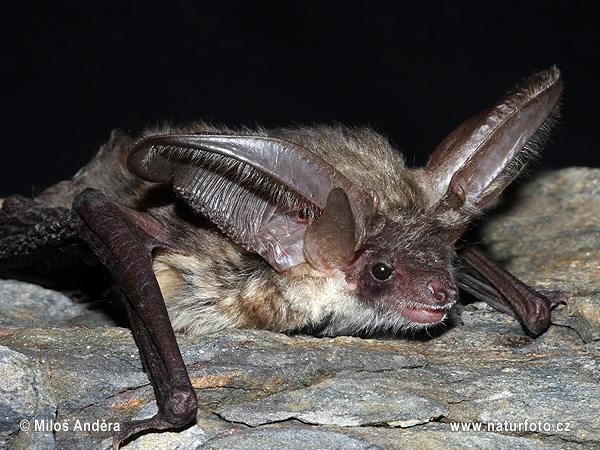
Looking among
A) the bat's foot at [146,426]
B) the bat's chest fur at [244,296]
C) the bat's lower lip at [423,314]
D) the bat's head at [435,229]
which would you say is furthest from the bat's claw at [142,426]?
the bat's lower lip at [423,314]

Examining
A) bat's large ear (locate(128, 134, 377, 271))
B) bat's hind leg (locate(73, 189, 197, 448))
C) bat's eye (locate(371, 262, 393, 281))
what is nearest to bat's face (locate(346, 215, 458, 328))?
bat's eye (locate(371, 262, 393, 281))

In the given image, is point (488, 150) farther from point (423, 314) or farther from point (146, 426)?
point (146, 426)

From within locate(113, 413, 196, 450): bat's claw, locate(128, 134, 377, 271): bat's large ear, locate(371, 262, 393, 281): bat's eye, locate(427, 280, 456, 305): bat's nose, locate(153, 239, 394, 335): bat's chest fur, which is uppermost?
locate(128, 134, 377, 271): bat's large ear

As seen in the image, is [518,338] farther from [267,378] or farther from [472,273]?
[267,378]

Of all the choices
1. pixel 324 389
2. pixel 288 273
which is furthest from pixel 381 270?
pixel 324 389

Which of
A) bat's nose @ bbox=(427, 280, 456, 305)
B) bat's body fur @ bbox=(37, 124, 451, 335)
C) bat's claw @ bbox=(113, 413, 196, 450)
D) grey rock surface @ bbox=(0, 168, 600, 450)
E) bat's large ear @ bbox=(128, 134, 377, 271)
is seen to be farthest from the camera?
bat's body fur @ bbox=(37, 124, 451, 335)

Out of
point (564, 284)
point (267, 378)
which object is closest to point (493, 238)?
point (564, 284)

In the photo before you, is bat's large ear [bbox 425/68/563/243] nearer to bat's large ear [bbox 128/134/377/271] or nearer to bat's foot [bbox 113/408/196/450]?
bat's large ear [bbox 128/134/377/271]
